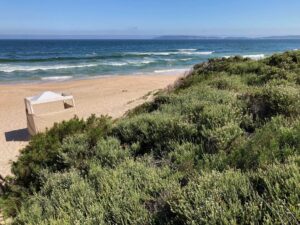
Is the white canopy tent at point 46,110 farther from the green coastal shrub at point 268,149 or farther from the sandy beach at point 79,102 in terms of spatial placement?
the green coastal shrub at point 268,149

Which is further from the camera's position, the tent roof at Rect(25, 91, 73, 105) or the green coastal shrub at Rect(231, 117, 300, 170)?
the tent roof at Rect(25, 91, 73, 105)

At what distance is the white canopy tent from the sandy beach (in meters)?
0.69

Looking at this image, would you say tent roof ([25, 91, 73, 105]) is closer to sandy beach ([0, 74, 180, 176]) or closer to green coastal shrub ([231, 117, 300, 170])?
sandy beach ([0, 74, 180, 176])

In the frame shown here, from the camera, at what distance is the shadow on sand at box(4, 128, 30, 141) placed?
9398mm

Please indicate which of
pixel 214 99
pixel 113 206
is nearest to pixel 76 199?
pixel 113 206

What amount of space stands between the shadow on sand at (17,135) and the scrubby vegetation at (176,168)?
179 inches

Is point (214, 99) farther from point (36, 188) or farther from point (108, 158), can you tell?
point (36, 188)

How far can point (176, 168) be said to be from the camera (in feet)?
11.0

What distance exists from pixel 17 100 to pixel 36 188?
12.7 metres

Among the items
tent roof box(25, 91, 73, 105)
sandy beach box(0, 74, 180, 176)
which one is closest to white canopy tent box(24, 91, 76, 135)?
tent roof box(25, 91, 73, 105)

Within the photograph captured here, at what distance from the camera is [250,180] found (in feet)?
8.28

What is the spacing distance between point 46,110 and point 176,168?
8064 mm

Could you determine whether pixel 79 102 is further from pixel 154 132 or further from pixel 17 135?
pixel 154 132

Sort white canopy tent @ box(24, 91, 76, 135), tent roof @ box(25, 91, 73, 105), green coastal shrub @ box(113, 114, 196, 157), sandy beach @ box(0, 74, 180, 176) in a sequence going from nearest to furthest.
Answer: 1. green coastal shrub @ box(113, 114, 196, 157)
2. white canopy tent @ box(24, 91, 76, 135)
3. sandy beach @ box(0, 74, 180, 176)
4. tent roof @ box(25, 91, 73, 105)
